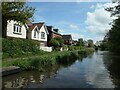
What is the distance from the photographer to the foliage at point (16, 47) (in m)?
30.0

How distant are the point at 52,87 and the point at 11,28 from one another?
29.4 m

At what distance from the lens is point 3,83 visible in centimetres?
1600

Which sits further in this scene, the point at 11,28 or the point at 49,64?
the point at 11,28

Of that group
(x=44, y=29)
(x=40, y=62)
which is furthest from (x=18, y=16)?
(x=44, y=29)

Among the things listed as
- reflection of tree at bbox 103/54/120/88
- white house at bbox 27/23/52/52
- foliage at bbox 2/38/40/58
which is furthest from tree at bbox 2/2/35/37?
white house at bbox 27/23/52/52

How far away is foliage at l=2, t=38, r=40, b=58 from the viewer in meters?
30.0

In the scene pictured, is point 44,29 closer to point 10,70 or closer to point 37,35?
point 37,35

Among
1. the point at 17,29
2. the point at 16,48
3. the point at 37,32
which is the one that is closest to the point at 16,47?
the point at 16,48

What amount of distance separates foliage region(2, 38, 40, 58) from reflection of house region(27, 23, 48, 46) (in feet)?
43.6

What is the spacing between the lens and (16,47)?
108ft

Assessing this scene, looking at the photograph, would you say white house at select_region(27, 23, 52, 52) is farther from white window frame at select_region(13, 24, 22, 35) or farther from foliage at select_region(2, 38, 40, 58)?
foliage at select_region(2, 38, 40, 58)

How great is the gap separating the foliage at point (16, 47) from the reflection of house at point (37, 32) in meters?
13.3

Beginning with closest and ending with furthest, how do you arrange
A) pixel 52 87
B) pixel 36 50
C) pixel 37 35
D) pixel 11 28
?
1. pixel 52 87
2. pixel 36 50
3. pixel 11 28
4. pixel 37 35

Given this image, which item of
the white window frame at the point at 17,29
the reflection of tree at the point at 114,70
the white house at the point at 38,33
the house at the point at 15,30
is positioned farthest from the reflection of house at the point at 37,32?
the reflection of tree at the point at 114,70
